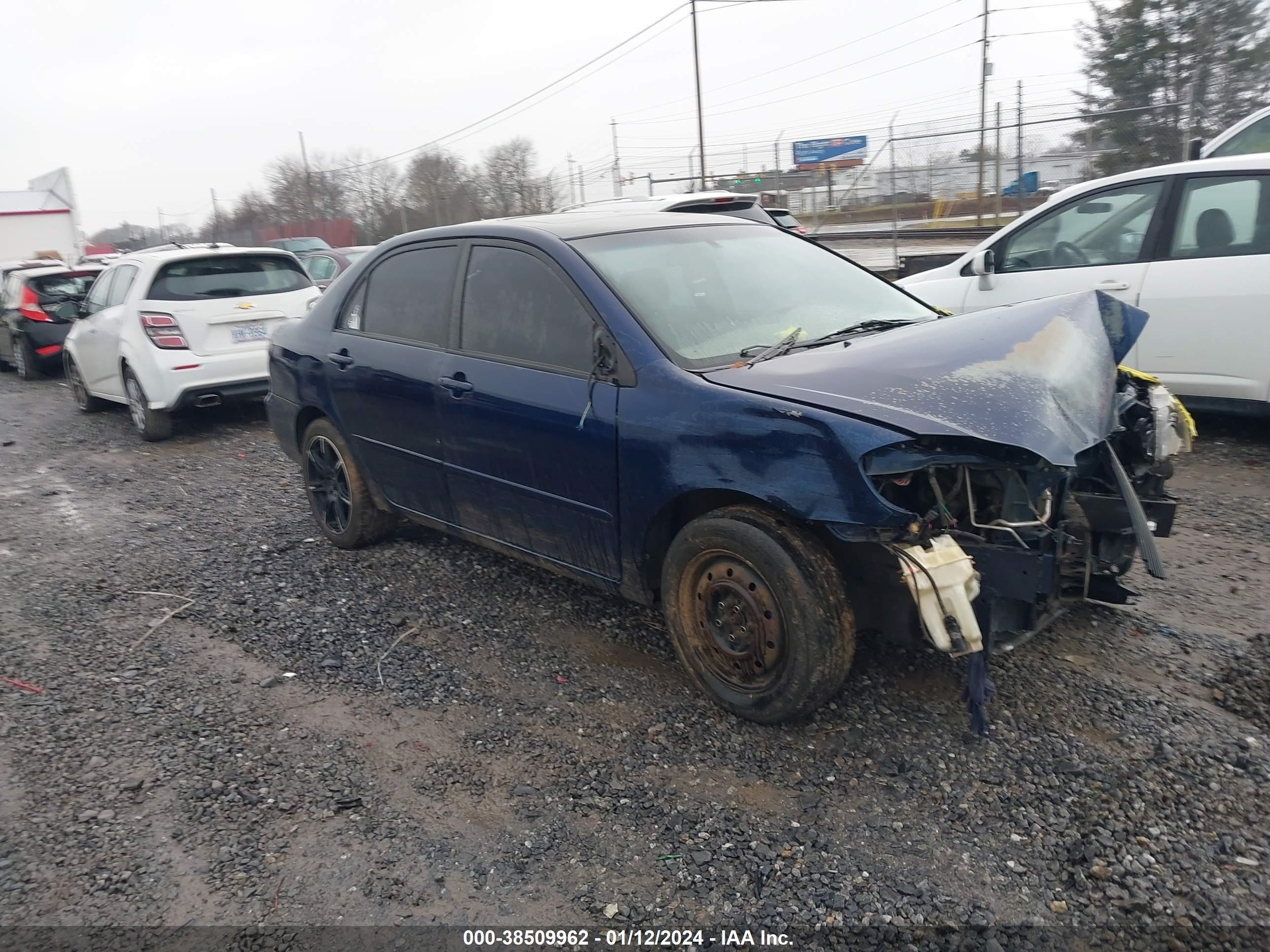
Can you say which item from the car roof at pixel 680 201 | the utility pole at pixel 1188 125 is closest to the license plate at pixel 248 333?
the car roof at pixel 680 201

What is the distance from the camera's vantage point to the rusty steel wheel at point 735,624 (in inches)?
123

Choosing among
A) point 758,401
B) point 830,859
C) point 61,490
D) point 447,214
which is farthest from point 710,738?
point 447,214

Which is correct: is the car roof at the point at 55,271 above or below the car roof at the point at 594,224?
below

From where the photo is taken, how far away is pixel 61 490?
738 cm

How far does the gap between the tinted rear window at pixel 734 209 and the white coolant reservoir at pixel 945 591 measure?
5121mm

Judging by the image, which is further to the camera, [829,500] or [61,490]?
[61,490]

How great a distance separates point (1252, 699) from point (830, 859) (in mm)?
1738

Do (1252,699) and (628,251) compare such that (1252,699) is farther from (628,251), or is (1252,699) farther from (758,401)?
(628,251)

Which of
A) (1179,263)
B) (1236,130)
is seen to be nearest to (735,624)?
(1179,263)

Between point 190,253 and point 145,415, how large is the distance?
1602 millimetres

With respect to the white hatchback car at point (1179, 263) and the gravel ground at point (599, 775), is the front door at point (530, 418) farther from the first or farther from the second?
the white hatchback car at point (1179, 263)

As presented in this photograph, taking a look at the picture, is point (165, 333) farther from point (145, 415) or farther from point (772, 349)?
point (772, 349)

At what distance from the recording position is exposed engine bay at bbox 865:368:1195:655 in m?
2.77

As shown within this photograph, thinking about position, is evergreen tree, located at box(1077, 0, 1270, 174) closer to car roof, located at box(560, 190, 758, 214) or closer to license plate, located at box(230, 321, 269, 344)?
car roof, located at box(560, 190, 758, 214)
